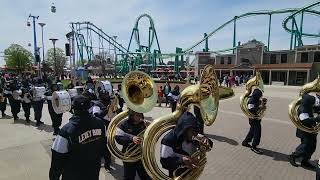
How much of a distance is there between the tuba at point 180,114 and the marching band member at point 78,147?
1.93ft

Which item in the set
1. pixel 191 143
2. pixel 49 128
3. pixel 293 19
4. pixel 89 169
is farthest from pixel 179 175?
pixel 293 19

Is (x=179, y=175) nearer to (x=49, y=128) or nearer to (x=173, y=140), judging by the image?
(x=173, y=140)

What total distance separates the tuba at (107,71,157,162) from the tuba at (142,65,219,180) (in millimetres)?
676

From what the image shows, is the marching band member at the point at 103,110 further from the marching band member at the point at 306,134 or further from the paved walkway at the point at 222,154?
the marching band member at the point at 306,134

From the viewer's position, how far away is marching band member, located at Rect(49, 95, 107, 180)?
3.04m

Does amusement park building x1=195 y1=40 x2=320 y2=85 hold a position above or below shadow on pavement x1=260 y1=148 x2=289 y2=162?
above

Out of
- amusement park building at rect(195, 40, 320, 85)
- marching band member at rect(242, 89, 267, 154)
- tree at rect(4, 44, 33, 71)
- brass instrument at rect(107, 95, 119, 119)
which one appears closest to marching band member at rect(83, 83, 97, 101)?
brass instrument at rect(107, 95, 119, 119)

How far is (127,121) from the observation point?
4.40 metres

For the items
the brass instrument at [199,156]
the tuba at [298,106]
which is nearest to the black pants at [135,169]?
the brass instrument at [199,156]

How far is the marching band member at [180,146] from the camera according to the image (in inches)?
124

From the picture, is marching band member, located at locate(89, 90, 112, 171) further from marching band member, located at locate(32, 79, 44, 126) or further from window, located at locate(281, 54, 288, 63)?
window, located at locate(281, 54, 288, 63)

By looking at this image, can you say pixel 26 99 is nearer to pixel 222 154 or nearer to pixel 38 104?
pixel 38 104

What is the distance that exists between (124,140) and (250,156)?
168 inches

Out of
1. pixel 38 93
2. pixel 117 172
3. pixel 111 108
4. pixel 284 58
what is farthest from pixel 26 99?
pixel 284 58
